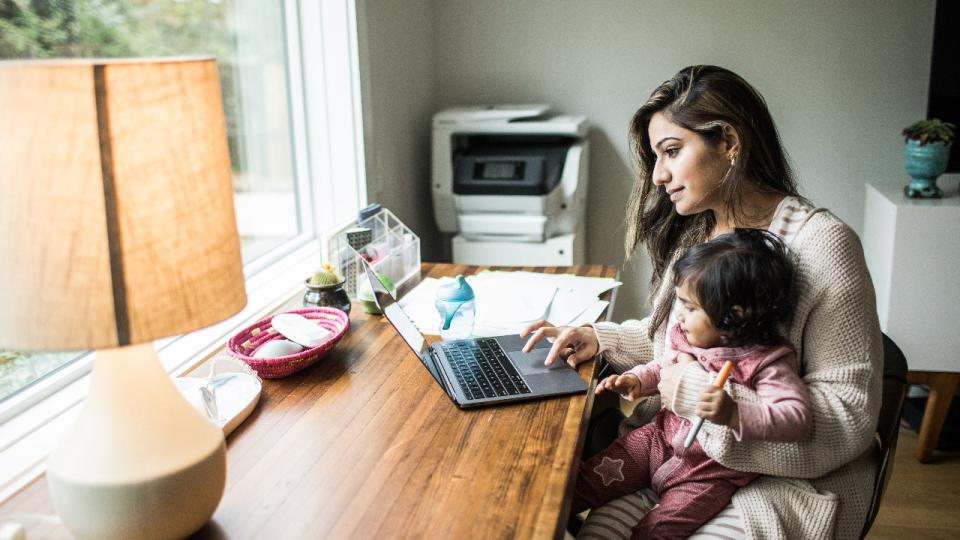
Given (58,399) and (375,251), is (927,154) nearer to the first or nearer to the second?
(375,251)

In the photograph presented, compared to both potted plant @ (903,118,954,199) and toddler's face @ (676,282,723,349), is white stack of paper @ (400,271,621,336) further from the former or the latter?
potted plant @ (903,118,954,199)

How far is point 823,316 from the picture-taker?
120 cm

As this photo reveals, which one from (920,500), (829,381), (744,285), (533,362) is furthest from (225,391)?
(920,500)

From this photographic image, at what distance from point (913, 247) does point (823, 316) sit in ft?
5.18

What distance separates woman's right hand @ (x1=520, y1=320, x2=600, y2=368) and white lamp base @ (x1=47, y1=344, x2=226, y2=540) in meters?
0.69

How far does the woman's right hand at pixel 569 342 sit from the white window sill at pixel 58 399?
58 cm

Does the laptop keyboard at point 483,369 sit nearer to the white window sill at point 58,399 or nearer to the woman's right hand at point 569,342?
the woman's right hand at point 569,342

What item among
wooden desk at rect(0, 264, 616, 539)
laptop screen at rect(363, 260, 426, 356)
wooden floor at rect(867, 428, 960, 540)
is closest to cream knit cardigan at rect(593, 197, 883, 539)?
wooden desk at rect(0, 264, 616, 539)

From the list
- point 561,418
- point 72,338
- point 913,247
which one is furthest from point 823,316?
point 913,247

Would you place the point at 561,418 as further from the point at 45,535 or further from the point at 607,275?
the point at 607,275

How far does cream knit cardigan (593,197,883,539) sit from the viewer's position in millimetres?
1175

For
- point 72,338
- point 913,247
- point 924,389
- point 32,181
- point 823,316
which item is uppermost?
point 32,181

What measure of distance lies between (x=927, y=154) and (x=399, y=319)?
2.01 meters

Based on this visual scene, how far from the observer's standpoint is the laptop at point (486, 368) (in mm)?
1294
